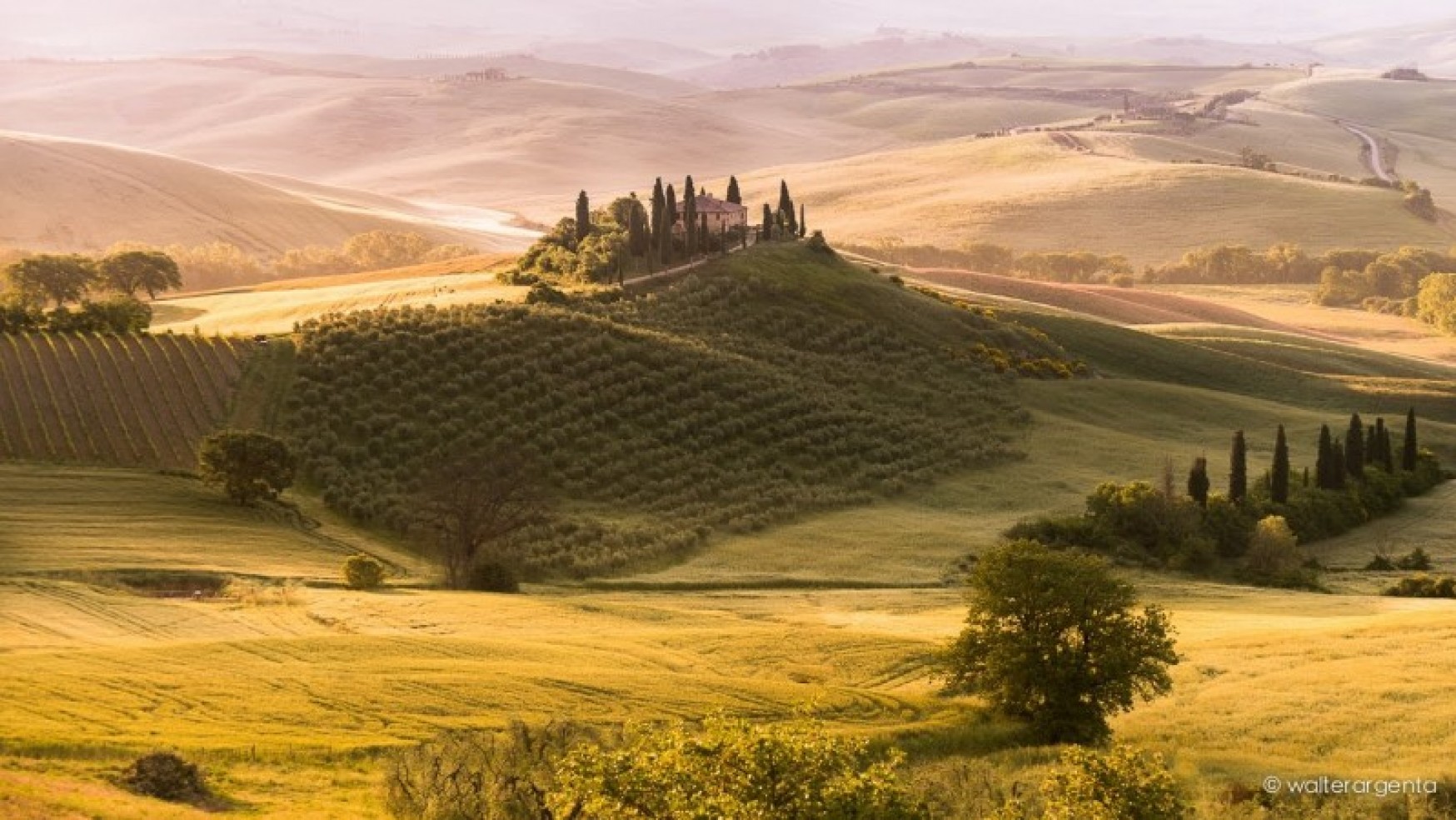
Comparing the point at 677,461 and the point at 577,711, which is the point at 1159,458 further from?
the point at 577,711

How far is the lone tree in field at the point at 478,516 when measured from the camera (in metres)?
54.8

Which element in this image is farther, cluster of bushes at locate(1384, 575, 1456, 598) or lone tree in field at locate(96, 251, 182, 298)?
lone tree in field at locate(96, 251, 182, 298)

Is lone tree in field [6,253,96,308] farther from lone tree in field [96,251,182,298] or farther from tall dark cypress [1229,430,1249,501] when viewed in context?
tall dark cypress [1229,430,1249,501]

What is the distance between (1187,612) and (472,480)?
2575 centimetres

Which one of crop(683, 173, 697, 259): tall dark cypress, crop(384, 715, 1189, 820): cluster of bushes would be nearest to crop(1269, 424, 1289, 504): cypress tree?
crop(384, 715, 1189, 820): cluster of bushes

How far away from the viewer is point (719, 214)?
112500 mm

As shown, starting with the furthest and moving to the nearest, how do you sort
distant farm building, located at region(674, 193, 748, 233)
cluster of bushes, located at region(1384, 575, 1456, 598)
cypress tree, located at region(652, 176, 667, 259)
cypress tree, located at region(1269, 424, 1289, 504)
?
distant farm building, located at region(674, 193, 748, 233)
cypress tree, located at region(652, 176, 667, 259)
cypress tree, located at region(1269, 424, 1289, 504)
cluster of bushes, located at region(1384, 575, 1456, 598)

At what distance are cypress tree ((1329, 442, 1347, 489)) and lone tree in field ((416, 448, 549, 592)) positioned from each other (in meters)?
37.4

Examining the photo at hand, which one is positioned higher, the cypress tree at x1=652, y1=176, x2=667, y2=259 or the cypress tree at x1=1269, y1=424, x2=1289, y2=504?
the cypress tree at x1=652, y1=176, x2=667, y2=259

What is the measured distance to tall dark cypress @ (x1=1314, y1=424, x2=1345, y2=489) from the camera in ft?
244

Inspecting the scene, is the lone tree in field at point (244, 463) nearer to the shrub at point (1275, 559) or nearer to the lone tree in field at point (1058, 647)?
the lone tree in field at point (1058, 647)

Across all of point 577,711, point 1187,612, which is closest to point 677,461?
point 1187,612

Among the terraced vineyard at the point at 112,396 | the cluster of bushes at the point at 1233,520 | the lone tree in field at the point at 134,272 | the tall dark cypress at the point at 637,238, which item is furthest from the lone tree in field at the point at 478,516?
the lone tree in field at the point at 134,272

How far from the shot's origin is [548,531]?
6234 centimetres
